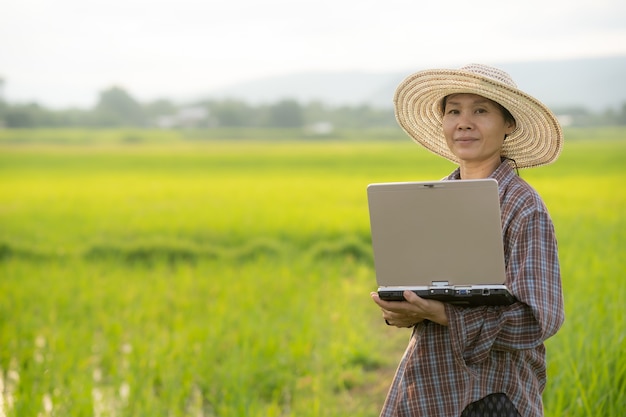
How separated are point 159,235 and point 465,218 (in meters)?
7.44

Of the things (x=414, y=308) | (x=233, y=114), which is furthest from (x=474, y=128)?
(x=233, y=114)

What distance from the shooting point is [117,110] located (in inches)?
1513

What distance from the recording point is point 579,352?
3.68 metres

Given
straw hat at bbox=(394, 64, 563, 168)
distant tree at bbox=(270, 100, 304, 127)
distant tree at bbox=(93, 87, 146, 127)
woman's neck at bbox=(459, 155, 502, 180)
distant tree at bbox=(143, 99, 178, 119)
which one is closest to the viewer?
straw hat at bbox=(394, 64, 563, 168)

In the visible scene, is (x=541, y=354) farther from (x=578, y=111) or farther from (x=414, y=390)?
(x=578, y=111)

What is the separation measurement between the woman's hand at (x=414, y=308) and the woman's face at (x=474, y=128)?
38 cm

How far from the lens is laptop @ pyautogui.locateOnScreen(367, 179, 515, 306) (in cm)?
170

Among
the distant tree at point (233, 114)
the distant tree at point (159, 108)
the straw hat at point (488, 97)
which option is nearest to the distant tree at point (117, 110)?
the distant tree at point (159, 108)

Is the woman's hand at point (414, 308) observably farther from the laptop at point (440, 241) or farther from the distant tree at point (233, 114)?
the distant tree at point (233, 114)

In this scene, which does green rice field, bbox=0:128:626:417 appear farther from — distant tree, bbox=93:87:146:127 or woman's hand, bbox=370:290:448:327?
distant tree, bbox=93:87:146:127

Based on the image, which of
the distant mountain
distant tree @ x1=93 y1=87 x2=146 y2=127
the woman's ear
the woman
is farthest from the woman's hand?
the distant mountain

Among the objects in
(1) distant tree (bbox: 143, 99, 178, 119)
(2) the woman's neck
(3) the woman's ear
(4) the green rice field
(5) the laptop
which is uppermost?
(1) distant tree (bbox: 143, 99, 178, 119)

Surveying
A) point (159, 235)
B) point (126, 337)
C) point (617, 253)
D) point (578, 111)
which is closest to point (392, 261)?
point (126, 337)

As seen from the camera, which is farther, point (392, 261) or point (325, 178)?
point (325, 178)
